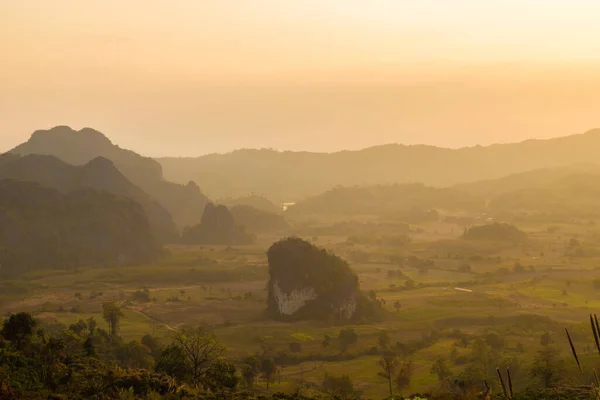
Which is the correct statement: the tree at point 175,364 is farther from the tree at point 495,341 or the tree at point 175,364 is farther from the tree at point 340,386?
the tree at point 495,341

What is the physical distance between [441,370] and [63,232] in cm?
14049

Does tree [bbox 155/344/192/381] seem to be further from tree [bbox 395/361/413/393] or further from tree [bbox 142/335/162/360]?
tree [bbox 395/361/413/393]

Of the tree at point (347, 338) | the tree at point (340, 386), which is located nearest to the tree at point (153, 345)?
the tree at point (340, 386)

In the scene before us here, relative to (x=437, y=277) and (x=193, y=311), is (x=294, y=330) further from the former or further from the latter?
(x=437, y=277)

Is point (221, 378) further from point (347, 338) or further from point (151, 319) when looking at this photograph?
point (151, 319)

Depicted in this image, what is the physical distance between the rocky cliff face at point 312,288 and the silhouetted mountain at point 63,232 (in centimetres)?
7788

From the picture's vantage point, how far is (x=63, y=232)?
183500 mm

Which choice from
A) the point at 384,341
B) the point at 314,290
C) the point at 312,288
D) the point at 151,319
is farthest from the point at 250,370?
the point at 312,288

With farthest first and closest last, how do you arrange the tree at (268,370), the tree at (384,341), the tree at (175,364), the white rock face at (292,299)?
1. the white rock face at (292,299)
2. the tree at (384,341)
3. the tree at (268,370)
4. the tree at (175,364)

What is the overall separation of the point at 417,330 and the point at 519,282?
5591 centimetres

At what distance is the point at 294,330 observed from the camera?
346ft

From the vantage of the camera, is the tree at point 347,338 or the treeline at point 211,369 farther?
the tree at point 347,338

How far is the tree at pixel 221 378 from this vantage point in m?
56.9

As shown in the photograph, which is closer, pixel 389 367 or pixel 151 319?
pixel 389 367
